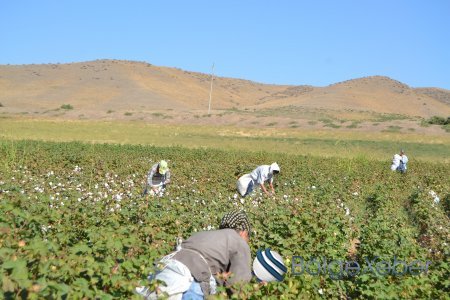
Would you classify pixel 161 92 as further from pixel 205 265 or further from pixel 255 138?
pixel 205 265

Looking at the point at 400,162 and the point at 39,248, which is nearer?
the point at 39,248

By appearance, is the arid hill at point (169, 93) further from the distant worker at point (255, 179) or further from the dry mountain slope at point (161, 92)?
the distant worker at point (255, 179)

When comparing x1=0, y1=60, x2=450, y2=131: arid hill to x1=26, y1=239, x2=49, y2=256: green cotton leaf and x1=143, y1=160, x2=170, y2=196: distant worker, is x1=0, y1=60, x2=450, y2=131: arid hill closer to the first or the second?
x1=143, y1=160, x2=170, y2=196: distant worker

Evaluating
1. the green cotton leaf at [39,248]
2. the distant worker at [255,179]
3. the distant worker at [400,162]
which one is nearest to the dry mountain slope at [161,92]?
the distant worker at [400,162]

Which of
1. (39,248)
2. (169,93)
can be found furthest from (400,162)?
(169,93)

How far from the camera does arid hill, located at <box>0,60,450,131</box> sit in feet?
316

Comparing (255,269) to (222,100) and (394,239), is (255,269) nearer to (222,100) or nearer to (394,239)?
(394,239)

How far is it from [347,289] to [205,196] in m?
4.95

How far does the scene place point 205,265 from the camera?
4.24 meters

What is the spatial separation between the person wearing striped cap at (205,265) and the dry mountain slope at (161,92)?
86.3 m

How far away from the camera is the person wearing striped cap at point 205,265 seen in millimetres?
4074

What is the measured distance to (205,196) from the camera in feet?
34.7

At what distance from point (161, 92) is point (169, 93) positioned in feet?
7.92

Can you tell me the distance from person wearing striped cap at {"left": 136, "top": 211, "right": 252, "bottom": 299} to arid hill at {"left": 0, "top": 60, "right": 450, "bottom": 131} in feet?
270
